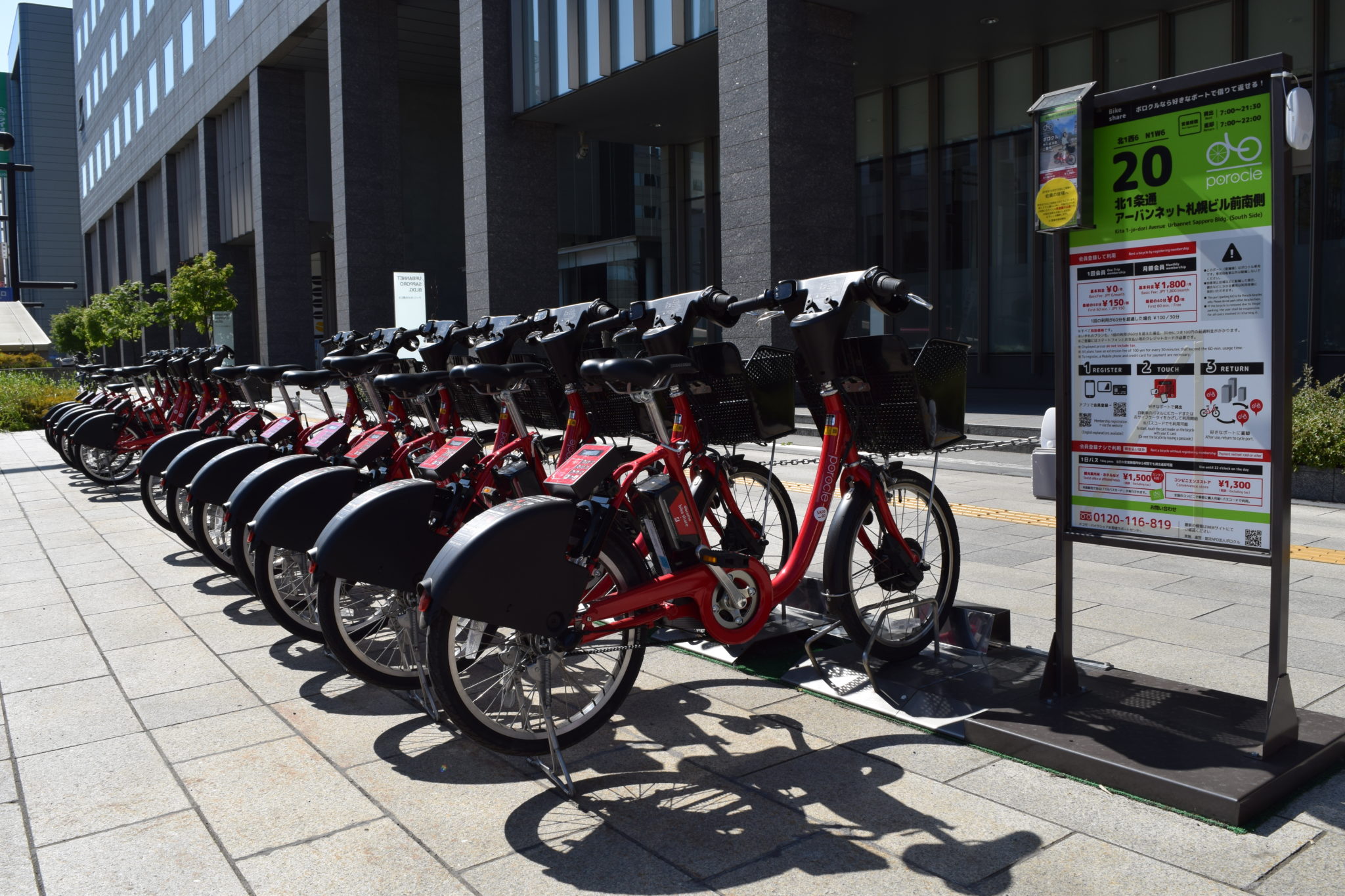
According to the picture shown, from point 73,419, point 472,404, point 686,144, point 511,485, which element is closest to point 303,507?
point 511,485

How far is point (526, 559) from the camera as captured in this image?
10.3 feet

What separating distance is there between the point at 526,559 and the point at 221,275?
114ft

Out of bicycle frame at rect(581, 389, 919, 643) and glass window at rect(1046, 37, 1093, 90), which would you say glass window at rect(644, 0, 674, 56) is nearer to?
glass window at rect(1046, 37, 1093, 90)

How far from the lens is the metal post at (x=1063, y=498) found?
3656mm

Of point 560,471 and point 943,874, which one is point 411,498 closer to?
point 560,471

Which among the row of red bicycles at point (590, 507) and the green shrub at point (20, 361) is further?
the green shrub at point (20, 361)

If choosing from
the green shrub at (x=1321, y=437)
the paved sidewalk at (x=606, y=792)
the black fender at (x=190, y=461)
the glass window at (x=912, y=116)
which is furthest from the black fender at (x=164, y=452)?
the glass window at (x=912, y=116)

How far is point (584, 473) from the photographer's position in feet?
11.3

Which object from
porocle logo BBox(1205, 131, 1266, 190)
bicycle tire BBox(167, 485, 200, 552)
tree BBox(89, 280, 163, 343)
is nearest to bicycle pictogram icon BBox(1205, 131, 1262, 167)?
porocle logo BBox(1205, 131, 1266, 190)

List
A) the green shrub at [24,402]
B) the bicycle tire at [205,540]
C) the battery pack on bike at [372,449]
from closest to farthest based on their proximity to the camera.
A: the battery pack on bike at [372,449] < the bicycle tire at [205,540] < the green shrub at [24,402]

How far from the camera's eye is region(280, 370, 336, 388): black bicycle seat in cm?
587

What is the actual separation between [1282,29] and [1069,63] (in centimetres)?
353

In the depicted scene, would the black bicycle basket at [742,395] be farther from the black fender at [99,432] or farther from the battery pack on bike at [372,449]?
the black fender at [99,432]

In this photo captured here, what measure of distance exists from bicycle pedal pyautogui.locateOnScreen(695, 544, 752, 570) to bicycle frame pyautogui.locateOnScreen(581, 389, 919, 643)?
0.08 feet
